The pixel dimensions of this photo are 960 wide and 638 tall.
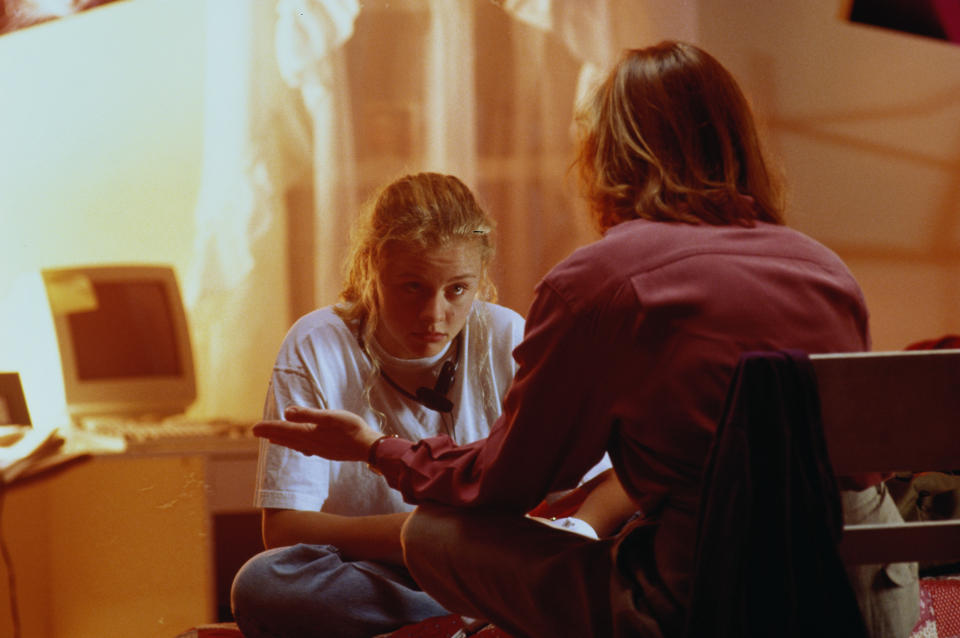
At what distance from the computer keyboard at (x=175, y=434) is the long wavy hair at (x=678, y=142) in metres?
1.40

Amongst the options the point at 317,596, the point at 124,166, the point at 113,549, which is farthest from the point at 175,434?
the point at 317,596

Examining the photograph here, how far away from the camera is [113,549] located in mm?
2068

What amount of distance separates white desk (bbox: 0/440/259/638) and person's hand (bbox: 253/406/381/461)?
750 mm

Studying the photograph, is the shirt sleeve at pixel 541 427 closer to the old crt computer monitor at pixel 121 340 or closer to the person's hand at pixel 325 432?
the person's hand at pixel 325 432

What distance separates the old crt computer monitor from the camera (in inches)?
98.0

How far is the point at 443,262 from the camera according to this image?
1.63 meters

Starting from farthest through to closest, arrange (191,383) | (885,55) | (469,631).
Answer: (885,55) → (191,383) → (469,631)

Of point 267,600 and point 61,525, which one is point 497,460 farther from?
point 61,525

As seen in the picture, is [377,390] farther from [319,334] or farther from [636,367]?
[636,367]

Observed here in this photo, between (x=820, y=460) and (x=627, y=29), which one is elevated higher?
(x=627, y=29)

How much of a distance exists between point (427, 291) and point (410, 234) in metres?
0.10

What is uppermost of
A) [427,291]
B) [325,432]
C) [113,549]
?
[427,291]

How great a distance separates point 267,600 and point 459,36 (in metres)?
1.65

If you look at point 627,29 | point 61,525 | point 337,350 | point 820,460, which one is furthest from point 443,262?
point 627,29
